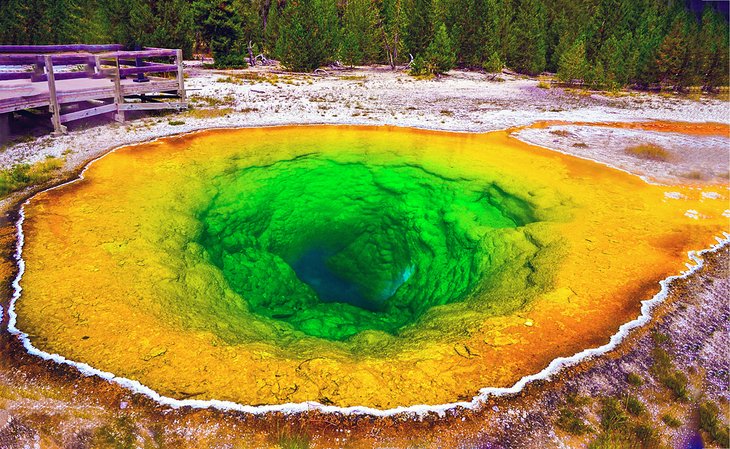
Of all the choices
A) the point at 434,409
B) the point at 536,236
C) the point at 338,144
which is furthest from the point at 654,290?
the point at 338,144

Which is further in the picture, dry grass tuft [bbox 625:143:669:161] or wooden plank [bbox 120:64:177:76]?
wooden plank [bbox 120:64:177:76]

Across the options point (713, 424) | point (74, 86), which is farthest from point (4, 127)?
point (713, 424)

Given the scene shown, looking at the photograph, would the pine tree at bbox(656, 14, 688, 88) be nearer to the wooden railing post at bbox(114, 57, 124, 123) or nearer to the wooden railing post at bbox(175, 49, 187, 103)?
the wooden railing post at bbox(175, 49, 187, 103)

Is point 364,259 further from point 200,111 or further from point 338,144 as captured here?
point 200,111

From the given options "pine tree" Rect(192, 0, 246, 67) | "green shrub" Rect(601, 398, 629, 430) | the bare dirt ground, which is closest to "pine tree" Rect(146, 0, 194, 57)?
"pine tree" Rect(192, 0, 246, 67)

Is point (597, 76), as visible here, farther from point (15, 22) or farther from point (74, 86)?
point (15, 22)

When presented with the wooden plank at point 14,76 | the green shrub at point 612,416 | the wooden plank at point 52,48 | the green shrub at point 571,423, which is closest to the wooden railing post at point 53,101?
the wooden plank at point 52,48

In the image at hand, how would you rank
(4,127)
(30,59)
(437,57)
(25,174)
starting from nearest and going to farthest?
1. (25,174)
2. (30,59)
3. (4,127)
4. (437,57)
